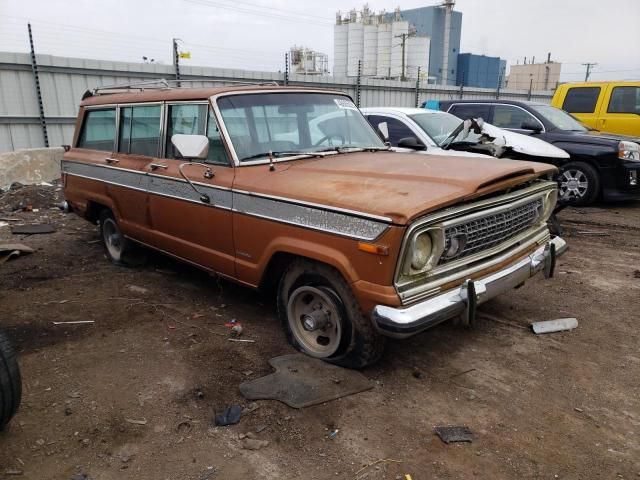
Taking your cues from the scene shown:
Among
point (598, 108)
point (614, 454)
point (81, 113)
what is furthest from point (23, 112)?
point (598, 108)

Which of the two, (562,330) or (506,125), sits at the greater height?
(506,125)

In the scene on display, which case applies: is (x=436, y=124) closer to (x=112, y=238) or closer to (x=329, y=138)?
(x=329, y=138)

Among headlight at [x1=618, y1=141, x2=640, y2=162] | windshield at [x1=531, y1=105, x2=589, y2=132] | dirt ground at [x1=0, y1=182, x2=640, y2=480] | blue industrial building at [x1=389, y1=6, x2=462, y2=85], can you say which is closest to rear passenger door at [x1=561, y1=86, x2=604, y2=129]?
windshield at [x1=531, y1=105, x2=589, y2=132]

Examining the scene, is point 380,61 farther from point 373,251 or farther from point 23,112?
point 373,251

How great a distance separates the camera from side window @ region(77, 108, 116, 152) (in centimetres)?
543

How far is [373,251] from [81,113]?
4.75 meters

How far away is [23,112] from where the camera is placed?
32.7ft

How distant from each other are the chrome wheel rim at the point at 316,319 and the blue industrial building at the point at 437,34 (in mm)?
36482

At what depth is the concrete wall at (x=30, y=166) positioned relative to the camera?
950 cm

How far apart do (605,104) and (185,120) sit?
9.38 metres

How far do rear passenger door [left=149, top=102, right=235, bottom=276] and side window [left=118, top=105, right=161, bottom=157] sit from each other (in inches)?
7.8

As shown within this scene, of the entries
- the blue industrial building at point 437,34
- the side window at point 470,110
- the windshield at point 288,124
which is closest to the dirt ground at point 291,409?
the windshield at point 288,124

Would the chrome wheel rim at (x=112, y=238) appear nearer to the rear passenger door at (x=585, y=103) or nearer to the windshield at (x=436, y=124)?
the windshield at (x=436, y=124)

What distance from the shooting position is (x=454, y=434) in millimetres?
2803
